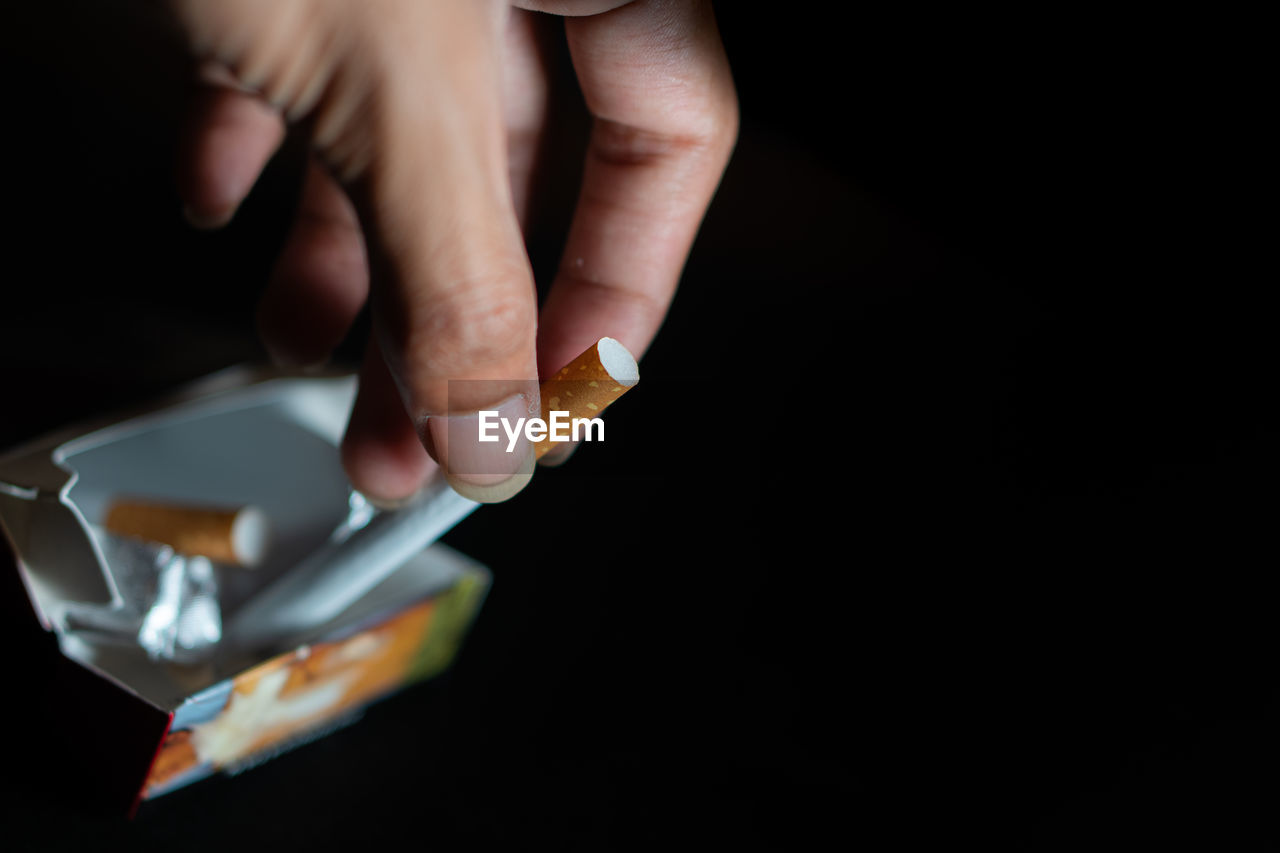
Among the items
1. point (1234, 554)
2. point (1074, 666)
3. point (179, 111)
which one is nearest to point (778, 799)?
point (1074, 666)

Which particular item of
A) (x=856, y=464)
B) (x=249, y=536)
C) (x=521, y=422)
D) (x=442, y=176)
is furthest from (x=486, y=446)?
(x=856, y=464)

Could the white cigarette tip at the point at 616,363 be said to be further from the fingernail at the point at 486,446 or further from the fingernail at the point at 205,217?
the fingernail at the point at 205,217

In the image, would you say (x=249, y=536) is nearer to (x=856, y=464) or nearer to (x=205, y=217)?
(x=205, y=217)

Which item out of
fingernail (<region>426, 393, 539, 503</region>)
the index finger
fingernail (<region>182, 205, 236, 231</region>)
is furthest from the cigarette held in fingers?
fingernail (<region>182, 205, 236, 231</region>)

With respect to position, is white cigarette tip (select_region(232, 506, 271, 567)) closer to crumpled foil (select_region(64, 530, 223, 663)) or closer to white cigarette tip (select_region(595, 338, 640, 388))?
crumpled foil (select_region(64, 530, 223, 663))

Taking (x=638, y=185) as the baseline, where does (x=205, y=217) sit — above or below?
below

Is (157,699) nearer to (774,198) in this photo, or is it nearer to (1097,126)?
(774,198)
